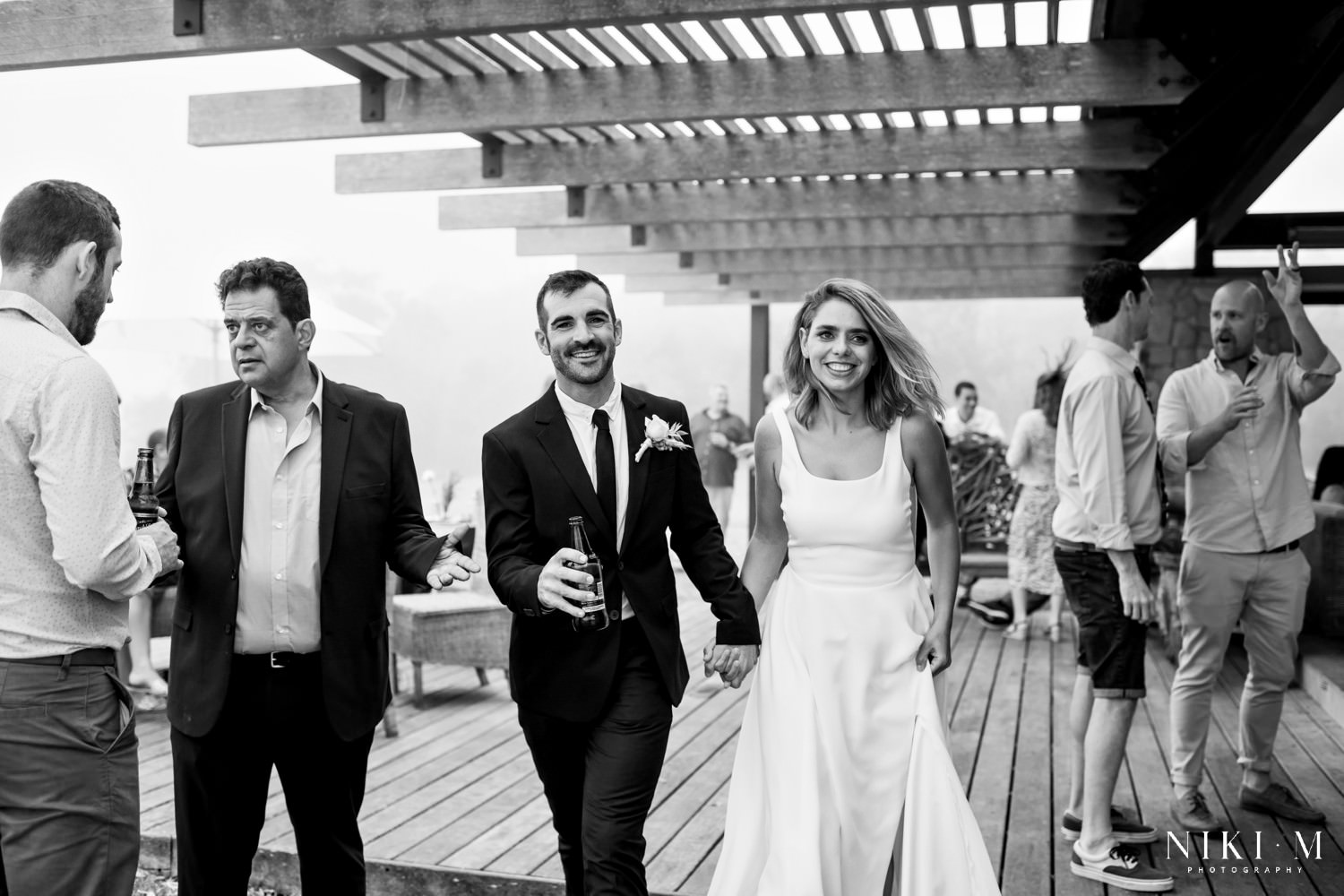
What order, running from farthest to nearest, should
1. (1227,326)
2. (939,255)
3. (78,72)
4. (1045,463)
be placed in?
1. (78,72)
2. (939,255)
3. (1045,463)
4. (1227,326)

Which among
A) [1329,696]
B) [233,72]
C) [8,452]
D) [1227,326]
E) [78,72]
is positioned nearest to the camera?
A: [8,452]

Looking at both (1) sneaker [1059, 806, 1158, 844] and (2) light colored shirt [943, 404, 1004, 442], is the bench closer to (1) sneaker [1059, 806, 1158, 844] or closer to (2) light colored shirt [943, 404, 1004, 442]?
(1) sneaker [1059, 806, 1158, 844]

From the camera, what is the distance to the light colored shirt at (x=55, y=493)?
2309 mm

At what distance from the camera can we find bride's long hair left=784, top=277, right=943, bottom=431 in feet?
10.6

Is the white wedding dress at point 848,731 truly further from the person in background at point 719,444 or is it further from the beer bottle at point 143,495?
the person in background at point 719,444

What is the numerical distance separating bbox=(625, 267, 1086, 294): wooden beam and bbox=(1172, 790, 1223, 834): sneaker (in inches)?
314

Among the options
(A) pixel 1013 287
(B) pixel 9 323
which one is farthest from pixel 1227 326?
(A) pixel 1013 287

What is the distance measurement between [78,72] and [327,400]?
39972mm

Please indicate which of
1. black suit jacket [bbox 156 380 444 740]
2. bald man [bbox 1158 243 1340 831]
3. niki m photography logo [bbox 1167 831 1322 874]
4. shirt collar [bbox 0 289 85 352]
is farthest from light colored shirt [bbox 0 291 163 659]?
bald man [bbox 1158 243 1340 831]

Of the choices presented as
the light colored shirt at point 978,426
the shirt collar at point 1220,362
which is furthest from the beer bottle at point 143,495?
the light colored shirt at point 978,426

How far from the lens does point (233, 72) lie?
141 feet

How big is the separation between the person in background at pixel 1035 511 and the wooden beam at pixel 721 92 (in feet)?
8.74

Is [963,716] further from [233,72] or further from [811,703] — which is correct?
[233,72]

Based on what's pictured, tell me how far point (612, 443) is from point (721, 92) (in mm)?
3346
